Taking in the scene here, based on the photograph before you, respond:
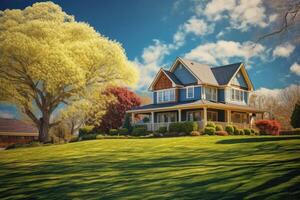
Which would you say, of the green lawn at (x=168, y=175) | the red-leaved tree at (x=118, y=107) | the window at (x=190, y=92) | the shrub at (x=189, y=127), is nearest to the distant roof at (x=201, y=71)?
the window at (x=190, y=92)

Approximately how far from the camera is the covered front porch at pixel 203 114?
39.6m

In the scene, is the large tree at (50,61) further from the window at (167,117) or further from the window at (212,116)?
the window at (212,116)

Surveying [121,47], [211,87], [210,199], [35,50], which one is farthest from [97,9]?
[210,199]

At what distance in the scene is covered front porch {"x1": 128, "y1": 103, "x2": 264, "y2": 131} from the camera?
3959 cm

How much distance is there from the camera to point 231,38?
66438mm

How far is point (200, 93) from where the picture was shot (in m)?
41.7

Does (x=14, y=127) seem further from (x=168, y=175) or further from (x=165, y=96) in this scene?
(x=168, y=175)

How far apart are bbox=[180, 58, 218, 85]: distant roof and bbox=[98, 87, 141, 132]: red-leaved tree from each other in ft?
36.6

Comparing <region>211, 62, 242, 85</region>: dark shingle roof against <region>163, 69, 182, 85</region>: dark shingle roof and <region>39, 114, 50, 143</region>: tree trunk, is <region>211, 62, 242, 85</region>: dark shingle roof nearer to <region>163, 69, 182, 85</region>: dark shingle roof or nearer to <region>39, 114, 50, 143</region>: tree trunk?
<region>163, 69, 182, 85</region>: dark shingle roof

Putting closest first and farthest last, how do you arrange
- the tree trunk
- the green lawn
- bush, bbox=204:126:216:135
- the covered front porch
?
1. the green lawn
2. bush, bbox=204:126:216:135
3. the tree trunk
4. the covered front porch

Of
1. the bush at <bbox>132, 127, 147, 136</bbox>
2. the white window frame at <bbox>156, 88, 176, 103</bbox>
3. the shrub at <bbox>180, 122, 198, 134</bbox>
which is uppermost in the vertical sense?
the white window frame at <bbox>156, 88, 176, 103</bbox>

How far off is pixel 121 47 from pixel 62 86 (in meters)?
8.65

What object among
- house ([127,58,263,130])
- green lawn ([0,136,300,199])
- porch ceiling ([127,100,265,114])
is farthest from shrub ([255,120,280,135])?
green lawn ([0,136,300,199])

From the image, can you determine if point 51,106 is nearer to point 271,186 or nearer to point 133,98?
point 133,98
